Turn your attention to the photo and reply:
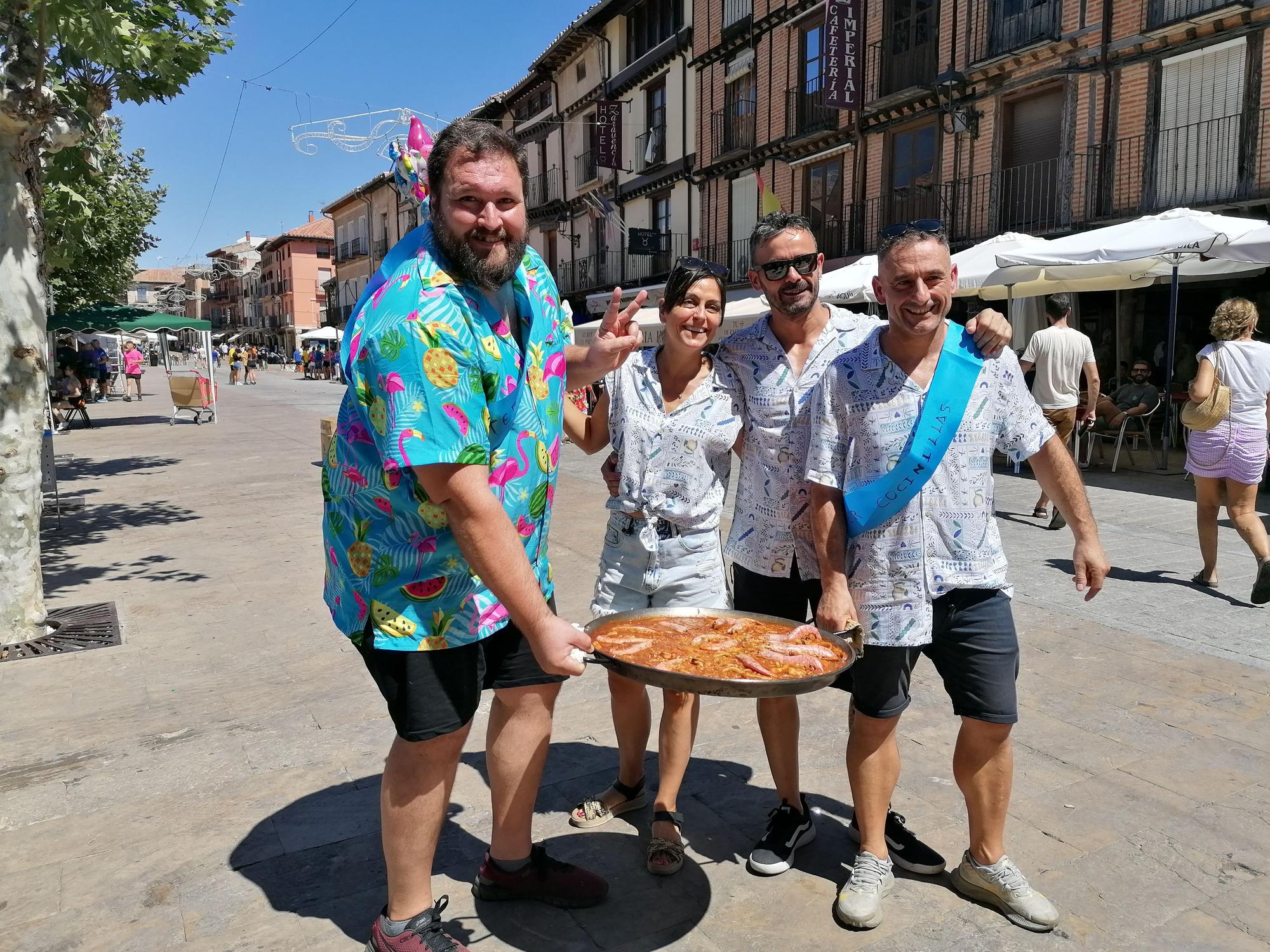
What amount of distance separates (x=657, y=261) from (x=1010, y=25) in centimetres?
1375

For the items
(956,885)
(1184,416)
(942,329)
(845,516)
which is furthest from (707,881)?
(1184,416)

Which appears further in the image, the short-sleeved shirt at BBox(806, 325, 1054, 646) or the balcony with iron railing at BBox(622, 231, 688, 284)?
the balcony with iron railing at BBox(622, 231, 688, 284)

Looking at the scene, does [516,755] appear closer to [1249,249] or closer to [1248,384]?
[1248,384]

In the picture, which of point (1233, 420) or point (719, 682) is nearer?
point (719, 682)

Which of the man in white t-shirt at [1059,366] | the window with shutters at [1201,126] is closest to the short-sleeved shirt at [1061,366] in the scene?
the man in white t-shirt at [1059,366]

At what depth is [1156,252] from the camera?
30.6 ft

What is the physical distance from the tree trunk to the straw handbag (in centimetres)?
672

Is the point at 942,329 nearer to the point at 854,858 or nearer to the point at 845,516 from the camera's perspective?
the point at 845,516

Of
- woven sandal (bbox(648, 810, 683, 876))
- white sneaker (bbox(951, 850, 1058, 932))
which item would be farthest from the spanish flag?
white sneaker (bbox(951, 850, 1058, 932))

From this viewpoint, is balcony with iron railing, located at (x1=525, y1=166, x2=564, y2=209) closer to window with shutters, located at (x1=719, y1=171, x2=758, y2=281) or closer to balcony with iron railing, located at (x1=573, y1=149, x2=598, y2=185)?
balcony with iron railing, located at (x1=573, y1=149, x2=598, y2=185)

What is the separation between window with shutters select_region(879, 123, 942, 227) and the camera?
725 inches

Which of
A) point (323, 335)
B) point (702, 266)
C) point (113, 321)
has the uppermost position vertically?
point (323, 335)

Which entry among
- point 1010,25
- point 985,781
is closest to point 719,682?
point 985,781

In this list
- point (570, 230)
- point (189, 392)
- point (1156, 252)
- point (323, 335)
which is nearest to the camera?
point (1156, 252)
